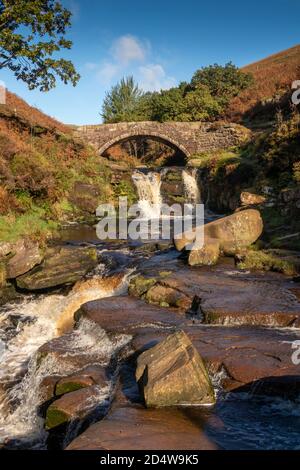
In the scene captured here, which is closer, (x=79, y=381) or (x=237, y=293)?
(x=79, y=381)

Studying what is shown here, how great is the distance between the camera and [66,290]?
1308 centimetres

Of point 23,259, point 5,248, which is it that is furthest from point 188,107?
point 23,259

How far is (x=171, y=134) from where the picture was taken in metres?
34.5

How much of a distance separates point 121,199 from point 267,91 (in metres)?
19.9

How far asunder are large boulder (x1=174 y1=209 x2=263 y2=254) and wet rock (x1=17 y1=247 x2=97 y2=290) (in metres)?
3.51

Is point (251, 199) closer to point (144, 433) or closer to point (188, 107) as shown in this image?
point (144, 433)

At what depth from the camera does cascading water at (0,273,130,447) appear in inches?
293

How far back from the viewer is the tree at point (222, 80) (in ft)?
127

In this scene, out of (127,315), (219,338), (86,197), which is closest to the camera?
(219,338)

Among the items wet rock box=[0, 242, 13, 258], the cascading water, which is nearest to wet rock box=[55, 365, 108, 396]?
the cascading water

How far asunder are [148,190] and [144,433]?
22.9 m

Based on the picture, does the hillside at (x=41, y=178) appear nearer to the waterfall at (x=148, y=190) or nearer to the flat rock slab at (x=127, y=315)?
the waterfall at (x=148, y=190)

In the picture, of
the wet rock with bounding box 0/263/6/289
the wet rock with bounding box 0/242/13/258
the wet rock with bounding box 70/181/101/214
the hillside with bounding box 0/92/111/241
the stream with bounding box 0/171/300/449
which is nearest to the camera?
the stream with bounding box 0/171/300/449

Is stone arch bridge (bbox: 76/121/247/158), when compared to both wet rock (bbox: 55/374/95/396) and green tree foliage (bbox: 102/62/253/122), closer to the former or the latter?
green tree foliage (bbox: 102/62/253/122)
